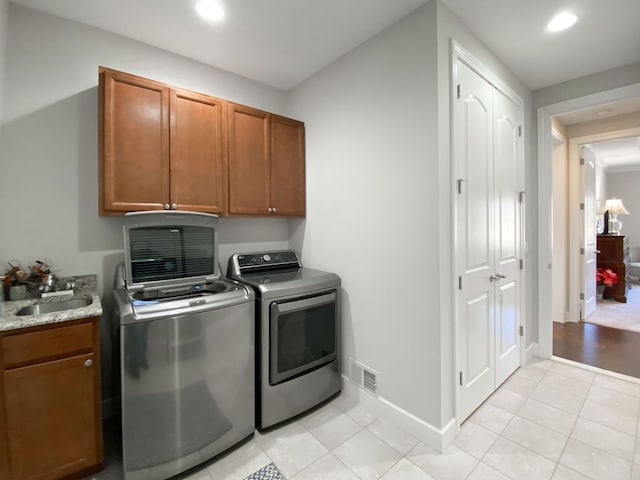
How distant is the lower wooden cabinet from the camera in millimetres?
1332

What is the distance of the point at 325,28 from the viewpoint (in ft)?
6.43

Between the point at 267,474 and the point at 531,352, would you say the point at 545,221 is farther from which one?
the point at 267,474

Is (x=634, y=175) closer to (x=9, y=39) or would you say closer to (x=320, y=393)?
(x=320, y=393)

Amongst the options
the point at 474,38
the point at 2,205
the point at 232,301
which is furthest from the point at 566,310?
the point at 2,205

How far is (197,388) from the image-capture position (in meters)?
1.61

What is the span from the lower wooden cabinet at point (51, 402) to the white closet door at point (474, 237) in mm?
2095

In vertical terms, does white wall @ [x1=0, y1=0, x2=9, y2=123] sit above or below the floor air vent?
above

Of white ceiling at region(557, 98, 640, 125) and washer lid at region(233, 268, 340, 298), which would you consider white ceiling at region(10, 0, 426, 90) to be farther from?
white ceiling at region(557, 98, 640, 125)

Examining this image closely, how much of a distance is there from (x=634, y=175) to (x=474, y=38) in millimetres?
7520

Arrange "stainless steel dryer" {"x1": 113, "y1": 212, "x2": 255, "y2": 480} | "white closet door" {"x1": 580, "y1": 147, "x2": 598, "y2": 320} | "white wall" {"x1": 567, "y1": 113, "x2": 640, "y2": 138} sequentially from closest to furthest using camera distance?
1. "stainless steel dryer" {"x1": 113, "y1": 212, "x2": 255, "y2": 480}
2. "white wall" {"x1": 567, "y1": 113, "x2": 640, "y2": 138}
3. "white closet door" {"x1": 580, "y1": 147, "x2": 598, "y2": 320}

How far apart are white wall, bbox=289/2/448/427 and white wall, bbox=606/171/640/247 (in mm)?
7942

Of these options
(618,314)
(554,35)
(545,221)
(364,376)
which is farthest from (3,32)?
(618,314)

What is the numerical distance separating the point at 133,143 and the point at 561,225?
4.74 metres

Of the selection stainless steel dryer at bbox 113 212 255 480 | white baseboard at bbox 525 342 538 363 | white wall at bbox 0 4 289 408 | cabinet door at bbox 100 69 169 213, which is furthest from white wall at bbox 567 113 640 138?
white wall at bbox 0 4 289 408
